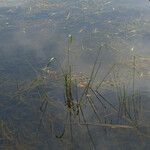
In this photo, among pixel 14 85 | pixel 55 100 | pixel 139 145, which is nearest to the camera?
pixel 139 145

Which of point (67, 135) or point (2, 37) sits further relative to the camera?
point (2, 37)

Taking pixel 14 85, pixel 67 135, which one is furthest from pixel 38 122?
pixel 14 85

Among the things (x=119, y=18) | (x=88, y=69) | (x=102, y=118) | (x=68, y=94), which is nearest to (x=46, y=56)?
(x=88, y=69)

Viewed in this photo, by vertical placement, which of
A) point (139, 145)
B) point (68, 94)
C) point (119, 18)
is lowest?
point (139, 145)

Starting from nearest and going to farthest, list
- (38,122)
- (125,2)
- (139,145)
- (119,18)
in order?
(139,145) < (38,122) < (119,18) < (125,2)

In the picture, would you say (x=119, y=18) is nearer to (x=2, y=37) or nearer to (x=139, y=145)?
(x=2, y=37)

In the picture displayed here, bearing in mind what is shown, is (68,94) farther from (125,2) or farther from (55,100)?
(125,2)

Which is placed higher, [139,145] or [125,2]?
[125,2]
